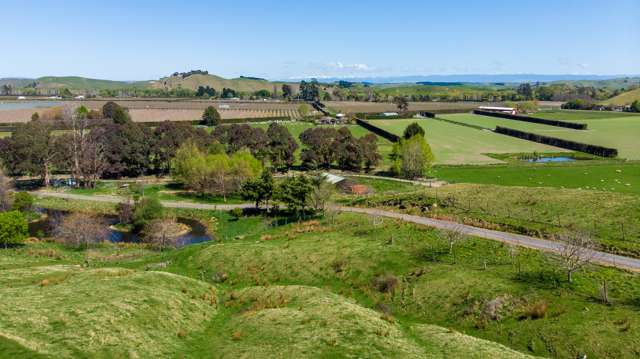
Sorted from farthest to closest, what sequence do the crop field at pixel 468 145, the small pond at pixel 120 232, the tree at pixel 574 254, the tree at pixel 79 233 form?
1. the crop field at pixel 468 145
2. the small pond at pixel 120 232
3. the tree at pixel 79 233
4. the tree at pixel 574 254

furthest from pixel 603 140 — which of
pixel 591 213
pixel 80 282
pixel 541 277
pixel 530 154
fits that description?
pixel 80 282

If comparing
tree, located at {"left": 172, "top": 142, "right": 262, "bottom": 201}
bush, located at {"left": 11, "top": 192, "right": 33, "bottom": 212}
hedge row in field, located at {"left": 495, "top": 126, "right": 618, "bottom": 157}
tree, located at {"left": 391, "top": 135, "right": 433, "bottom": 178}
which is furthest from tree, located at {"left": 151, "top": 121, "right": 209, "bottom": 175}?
hedge row in field, located at {"left": 495, "top": 126, "right": 618, "bottom": 157}

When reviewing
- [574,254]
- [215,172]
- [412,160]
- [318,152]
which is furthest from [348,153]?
[574,254]

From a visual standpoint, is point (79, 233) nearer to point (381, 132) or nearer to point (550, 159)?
point (550, 159)

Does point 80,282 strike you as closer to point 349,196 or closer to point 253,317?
point 253,317

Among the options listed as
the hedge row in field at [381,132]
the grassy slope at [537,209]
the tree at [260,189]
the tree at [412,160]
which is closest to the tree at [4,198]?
the tree at [260,189]

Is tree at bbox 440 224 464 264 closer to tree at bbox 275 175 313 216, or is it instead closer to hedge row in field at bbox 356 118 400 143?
tree at bbox 275 175 313 216

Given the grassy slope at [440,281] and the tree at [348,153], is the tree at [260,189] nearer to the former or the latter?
the grassy slope at [440,281]
